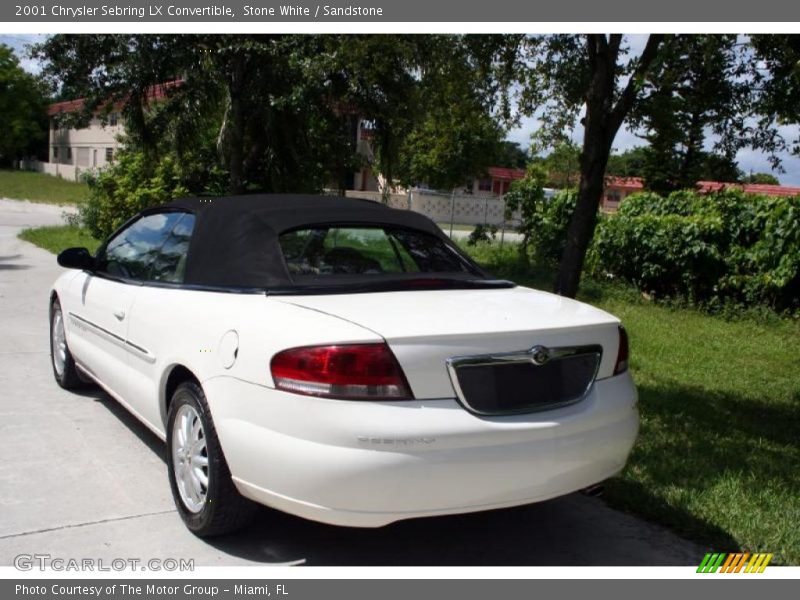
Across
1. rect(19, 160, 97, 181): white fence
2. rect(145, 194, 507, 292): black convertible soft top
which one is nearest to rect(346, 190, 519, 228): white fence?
rect(19, 160, 97, 181): white fence

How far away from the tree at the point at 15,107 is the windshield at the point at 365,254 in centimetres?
7756

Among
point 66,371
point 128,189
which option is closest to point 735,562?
point 66,371

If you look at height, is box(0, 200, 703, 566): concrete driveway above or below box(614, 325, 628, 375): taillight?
below

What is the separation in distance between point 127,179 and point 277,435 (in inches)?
548

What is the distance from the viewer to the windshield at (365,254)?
4.05 metres

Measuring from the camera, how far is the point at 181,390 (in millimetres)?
3834

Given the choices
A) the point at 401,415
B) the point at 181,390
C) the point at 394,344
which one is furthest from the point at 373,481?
the point at 181,390

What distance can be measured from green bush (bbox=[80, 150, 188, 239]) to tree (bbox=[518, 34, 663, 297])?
8702 millimetres

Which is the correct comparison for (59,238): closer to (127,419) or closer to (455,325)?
(127,419)

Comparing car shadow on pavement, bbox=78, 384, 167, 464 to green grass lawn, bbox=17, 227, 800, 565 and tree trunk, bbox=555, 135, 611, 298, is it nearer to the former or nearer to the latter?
green grass lawn, bbox=17, 227, 800, 565

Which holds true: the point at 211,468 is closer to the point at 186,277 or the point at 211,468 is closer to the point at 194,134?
the point at 186,277

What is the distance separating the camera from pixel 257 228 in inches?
161

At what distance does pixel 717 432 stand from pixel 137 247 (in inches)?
166

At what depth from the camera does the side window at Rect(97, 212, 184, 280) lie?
4746mm
